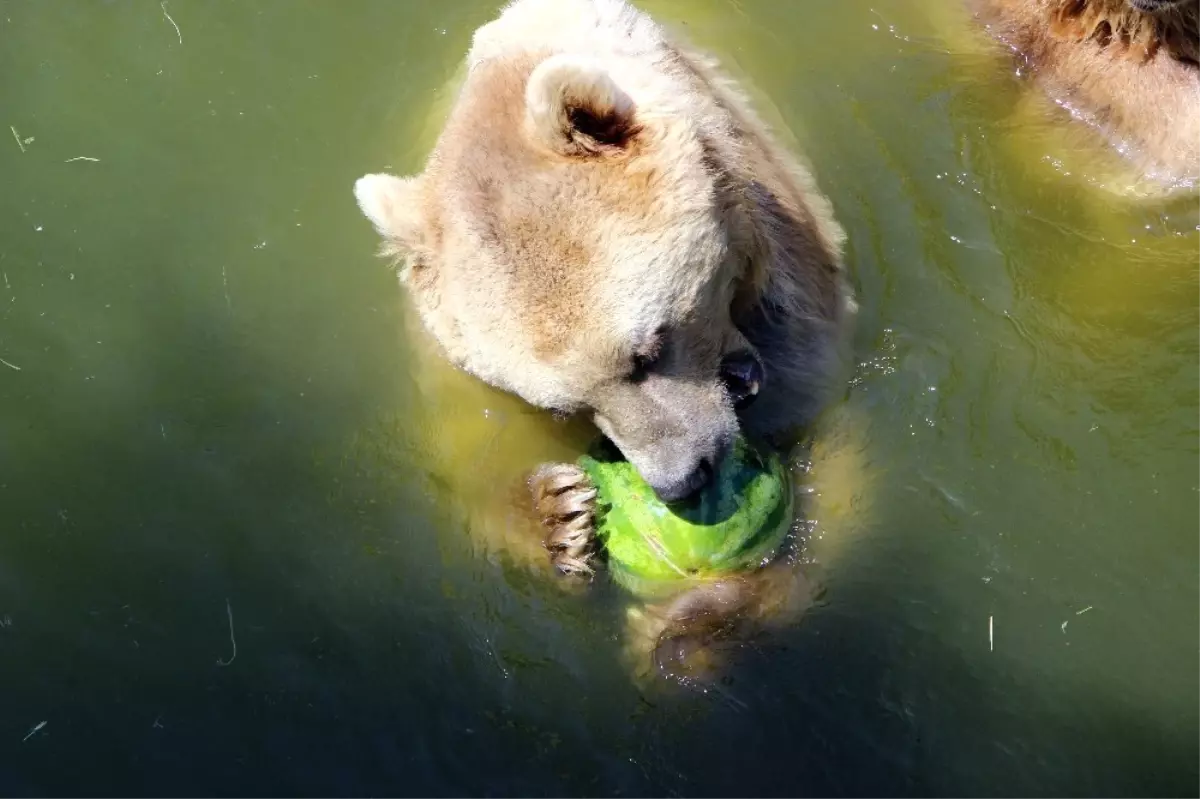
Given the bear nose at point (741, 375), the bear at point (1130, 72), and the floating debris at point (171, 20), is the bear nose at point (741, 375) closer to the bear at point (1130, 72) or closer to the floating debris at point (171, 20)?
the bear at point (1130, 72)

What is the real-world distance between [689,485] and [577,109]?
116 centimetres

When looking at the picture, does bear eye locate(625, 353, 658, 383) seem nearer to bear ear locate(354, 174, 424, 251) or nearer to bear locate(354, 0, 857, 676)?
bear locate(354, 0, 857, 676)

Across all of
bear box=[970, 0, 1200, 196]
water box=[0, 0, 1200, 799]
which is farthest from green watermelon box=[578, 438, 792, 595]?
bear box=[970, 0, 1200, 196]

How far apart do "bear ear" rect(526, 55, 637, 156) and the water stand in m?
1.32

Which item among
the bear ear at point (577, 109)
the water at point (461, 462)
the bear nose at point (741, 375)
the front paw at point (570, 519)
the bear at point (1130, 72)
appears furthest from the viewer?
the bear at point (1130, 72)

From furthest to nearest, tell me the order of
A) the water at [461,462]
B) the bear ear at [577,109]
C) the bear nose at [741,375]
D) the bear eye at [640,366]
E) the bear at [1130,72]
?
the bear at [1130,72] → the water at [461,462] → the bear nose at [741,375] → the bear eye at [640,366] → the bear ear at [577,109]

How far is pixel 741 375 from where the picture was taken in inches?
156

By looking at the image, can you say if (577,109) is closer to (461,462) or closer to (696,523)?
(696,523)

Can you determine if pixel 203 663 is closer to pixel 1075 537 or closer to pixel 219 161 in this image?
pixel 219 161

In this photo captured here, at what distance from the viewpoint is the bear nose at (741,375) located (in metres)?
3.95

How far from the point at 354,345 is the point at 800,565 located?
2083mm

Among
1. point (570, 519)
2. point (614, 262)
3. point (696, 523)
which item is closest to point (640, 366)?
point (614, 262)

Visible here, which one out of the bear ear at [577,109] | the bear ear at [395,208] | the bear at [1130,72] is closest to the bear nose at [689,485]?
the bear ear at [577,109]

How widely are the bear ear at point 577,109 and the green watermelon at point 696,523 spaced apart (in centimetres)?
107
